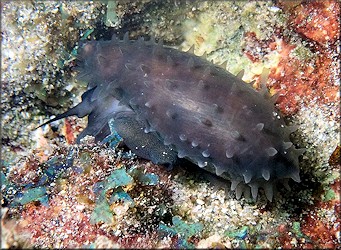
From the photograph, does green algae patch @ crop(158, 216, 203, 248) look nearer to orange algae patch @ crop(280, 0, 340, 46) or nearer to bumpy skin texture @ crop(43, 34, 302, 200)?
bumpy skin texture @ crop(43, 34, 302, 200)

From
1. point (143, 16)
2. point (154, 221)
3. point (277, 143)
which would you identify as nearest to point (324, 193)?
point (277, 143)

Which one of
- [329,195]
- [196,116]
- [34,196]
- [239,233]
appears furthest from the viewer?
[329,195]

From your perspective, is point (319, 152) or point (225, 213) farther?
point (319, 152)

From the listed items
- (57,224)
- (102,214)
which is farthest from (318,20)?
(57,224)

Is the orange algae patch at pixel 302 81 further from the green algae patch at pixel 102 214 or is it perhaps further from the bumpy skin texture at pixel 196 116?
the green algae patch at pixel 102 214

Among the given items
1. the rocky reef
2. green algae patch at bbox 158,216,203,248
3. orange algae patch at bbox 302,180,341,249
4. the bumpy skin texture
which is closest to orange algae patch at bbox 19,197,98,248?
the rocky reef

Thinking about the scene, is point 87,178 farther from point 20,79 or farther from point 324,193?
point 324,193

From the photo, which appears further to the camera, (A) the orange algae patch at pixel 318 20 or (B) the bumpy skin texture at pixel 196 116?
(A) the orange algae patch at pixel 318 20

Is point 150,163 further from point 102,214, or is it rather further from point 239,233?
point 239,233

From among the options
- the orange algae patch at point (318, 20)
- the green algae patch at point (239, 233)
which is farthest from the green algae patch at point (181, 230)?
the orange algae patch at point (318, 20)
